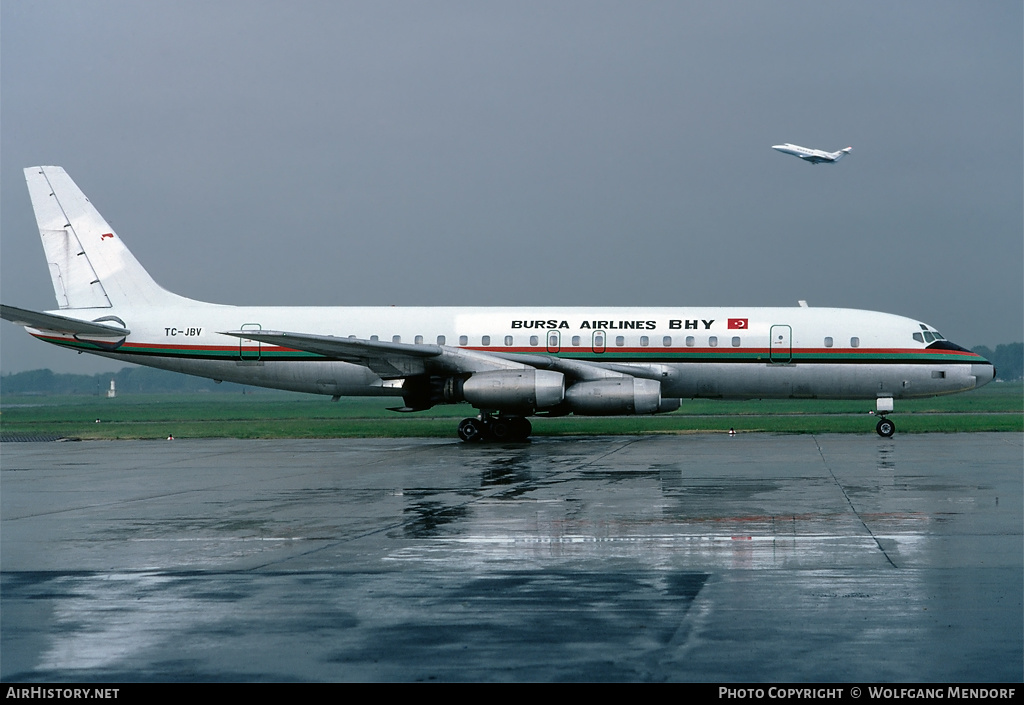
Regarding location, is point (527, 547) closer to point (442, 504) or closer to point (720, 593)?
point (720, 593)

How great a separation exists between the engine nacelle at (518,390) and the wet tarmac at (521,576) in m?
6.63

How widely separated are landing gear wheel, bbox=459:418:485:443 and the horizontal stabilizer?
424 inches

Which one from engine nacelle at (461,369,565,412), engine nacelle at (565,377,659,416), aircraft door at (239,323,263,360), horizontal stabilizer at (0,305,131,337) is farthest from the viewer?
aircraft door at (239,323,263,360)

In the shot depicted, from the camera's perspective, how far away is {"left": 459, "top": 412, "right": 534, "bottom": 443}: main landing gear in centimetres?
2748

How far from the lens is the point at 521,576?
29.9 feet

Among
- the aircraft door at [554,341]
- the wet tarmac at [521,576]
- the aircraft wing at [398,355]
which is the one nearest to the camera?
the wet tarmac at [521,576]

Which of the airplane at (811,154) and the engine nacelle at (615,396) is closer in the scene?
the engine nacelle at (615,396)

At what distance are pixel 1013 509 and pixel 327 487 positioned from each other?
1029 cm

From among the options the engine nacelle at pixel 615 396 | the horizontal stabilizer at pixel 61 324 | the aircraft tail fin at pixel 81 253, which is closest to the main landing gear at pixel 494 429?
the engine nacelle at pixel 615 396

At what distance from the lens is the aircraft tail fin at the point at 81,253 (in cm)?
3122

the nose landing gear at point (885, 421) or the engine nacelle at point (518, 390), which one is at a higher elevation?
the engine nacelle at point (518, 390)

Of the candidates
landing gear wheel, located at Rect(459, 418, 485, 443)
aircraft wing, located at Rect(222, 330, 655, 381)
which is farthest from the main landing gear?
aircraft wing, located at Rect(222, 330, 655, 381)

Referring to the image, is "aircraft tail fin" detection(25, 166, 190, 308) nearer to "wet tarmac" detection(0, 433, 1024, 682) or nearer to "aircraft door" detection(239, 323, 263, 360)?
"aircraft door" detection(239, 323, 263, 360)

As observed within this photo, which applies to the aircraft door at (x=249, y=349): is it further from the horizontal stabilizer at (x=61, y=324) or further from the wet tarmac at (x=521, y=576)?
the wet tarmac at (x=521, y=576)
